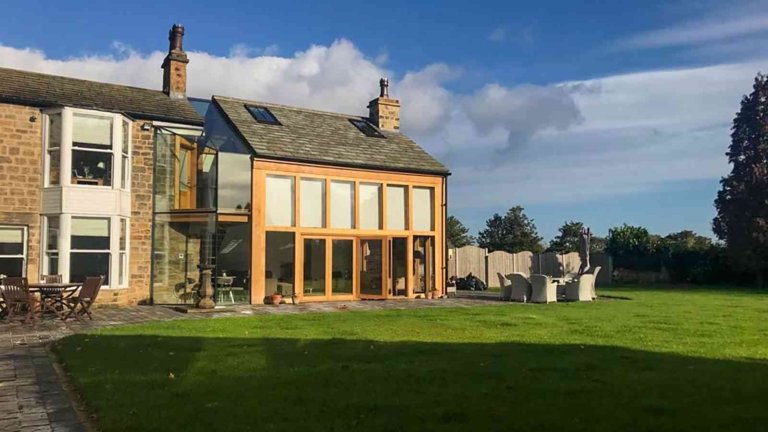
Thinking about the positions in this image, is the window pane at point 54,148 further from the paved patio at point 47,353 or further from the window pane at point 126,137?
the paved patio at point 47,353

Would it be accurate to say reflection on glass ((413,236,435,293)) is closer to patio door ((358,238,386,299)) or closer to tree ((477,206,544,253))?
patio door ((358,238,386,299))

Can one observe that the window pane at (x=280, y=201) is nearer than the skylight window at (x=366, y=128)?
Yes

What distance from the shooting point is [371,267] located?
20.8m

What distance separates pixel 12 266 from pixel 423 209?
40.7ft

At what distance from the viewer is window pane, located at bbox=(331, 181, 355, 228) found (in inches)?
799

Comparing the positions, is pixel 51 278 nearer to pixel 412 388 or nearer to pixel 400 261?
pixel 400 261

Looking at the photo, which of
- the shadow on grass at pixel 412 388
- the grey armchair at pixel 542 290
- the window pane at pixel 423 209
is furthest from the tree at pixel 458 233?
the shadow on grass at pixel 412 388

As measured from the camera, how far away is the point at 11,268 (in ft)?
53.1

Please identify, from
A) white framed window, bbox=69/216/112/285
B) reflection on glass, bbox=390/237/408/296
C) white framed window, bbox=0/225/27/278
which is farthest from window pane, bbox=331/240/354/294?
white framed window, bbox=0/225/27/278

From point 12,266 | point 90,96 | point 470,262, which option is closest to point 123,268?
point 12,266

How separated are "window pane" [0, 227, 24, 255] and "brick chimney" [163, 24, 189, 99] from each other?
6.22 metres

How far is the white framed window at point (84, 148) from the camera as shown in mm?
16453

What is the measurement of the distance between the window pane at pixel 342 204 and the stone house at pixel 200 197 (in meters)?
0.04

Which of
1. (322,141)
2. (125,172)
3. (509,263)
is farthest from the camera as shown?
(509,263)
